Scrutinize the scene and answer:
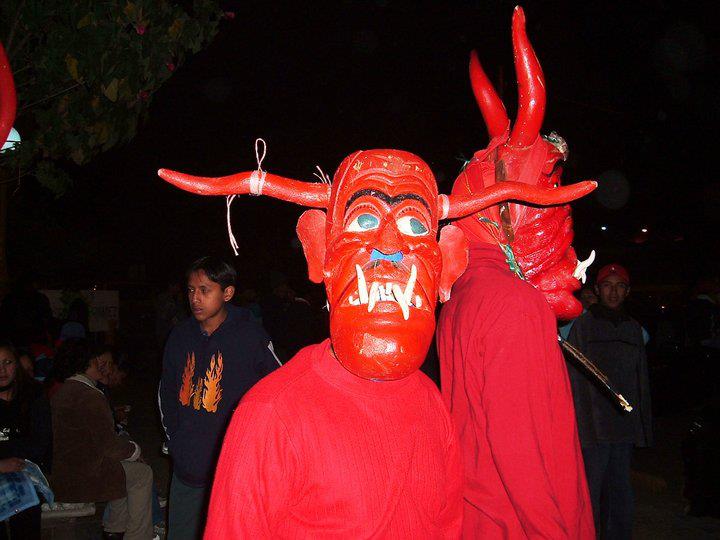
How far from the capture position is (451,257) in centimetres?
197

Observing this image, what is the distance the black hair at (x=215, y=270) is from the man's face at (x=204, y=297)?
2 cm

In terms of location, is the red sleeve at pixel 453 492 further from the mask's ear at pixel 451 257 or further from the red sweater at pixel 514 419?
the mask's ear at pixel 451 257

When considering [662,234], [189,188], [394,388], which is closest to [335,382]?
[394,388]

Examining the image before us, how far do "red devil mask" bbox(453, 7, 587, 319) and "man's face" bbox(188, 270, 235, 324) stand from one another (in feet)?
5.63

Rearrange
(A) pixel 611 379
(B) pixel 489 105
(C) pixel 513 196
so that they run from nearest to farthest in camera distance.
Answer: (C) pixel 513 196 → (B) pixel 489 105 → (A) pixel 611 379

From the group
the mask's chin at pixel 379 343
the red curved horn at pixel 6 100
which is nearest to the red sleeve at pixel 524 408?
the mask's chin at pixel 379 343

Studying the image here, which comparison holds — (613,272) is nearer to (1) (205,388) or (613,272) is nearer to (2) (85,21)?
(1) (205,388)

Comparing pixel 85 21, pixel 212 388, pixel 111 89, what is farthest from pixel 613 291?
pixel 85 21

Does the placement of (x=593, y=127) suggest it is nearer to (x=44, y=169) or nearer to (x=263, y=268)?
(x=44, y=169)

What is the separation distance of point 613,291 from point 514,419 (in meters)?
3.45

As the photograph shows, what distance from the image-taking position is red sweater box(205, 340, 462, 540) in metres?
1.45

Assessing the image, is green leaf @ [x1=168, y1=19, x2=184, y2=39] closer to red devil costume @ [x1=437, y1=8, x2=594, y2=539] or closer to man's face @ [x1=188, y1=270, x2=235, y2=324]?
man's face @ [x1=188, y1=270, x2=235, y2=324]

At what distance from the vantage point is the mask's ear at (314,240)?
1892mm

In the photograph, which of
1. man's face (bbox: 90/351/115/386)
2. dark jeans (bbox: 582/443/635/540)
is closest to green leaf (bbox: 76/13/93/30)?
man's face (bbox: 90/351/115/386)
